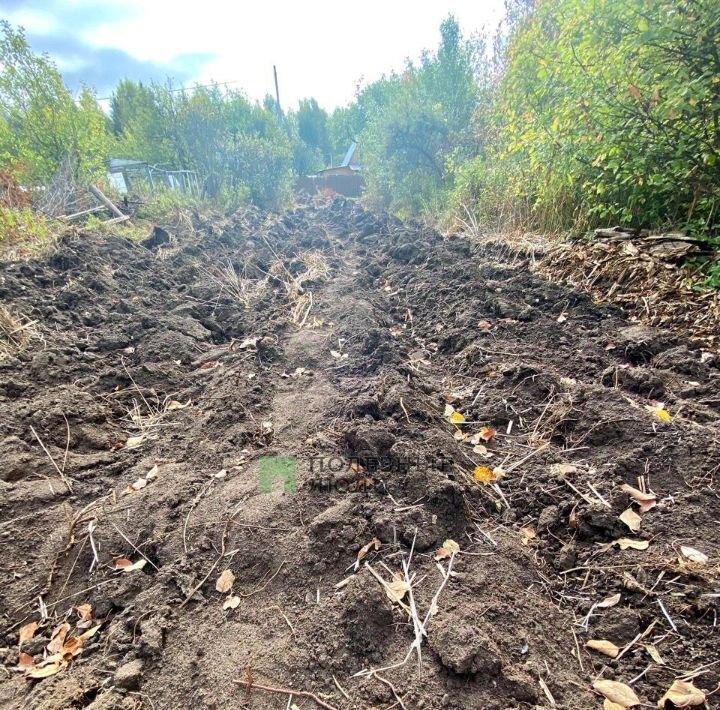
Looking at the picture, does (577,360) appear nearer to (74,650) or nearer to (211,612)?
(211,612)

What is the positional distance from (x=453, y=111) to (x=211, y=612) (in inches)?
667

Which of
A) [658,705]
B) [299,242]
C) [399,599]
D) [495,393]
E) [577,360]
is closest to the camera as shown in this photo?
[658,705]

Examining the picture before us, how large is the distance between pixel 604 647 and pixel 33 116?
16929mm

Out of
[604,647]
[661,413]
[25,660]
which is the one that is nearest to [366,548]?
[604,647]

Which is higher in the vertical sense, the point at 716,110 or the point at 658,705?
the point at 716,110

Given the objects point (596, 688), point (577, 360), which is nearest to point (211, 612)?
point (596, 688)

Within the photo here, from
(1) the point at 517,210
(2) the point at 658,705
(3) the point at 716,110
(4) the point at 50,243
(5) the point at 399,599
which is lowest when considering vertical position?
(2) the point at 658,705

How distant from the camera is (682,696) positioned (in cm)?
116

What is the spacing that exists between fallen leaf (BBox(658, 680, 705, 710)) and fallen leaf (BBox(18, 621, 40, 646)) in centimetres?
229

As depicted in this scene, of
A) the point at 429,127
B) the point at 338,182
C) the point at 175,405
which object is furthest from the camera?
the point at 338,182

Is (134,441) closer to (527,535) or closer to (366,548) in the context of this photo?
(366,548)

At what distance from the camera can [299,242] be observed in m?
10.0

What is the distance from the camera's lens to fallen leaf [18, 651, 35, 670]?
1.50m

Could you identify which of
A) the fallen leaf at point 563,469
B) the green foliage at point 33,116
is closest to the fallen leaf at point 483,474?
the fallen leaf at point 563,469
